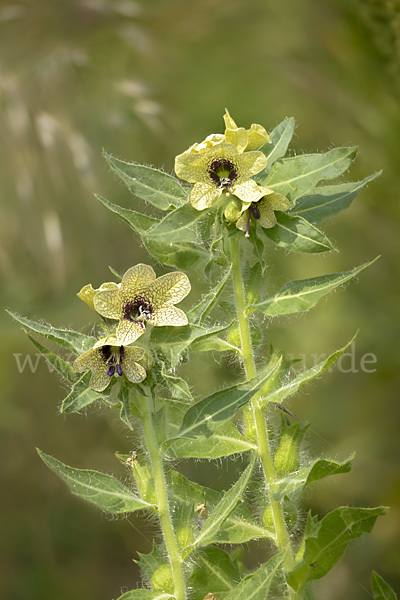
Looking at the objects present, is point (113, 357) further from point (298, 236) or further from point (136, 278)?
point (298, 236)

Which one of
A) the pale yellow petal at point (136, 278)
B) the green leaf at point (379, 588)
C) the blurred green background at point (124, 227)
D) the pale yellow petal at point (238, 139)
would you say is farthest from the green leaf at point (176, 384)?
the blurred green background at point (124, 227)

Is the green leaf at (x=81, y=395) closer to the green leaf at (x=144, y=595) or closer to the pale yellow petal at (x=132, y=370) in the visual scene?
the pale yellow petal at (x=132, y=370)

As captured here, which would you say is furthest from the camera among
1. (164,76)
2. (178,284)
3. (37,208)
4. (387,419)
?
(164,76)

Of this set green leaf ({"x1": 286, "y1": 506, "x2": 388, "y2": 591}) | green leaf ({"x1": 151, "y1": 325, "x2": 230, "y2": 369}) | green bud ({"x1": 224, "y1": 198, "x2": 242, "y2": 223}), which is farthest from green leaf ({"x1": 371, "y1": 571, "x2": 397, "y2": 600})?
green bud ({"x1": 224, "y1": 198, "x2": 242, "y2": 223})

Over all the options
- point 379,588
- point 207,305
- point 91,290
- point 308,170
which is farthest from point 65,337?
point 379,588

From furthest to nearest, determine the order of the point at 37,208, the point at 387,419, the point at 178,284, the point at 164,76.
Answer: the point at 164,76
the point at 387,419
the point at 37,208
the point at 178,284

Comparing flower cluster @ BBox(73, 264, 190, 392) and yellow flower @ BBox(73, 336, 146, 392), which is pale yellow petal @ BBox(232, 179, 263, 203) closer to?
flower cluster @ BBox(73, 264, 190, 392)

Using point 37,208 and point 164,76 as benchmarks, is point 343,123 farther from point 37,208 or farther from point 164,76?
point 37,208

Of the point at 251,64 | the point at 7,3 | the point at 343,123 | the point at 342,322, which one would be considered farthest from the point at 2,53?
the point at 342,322
